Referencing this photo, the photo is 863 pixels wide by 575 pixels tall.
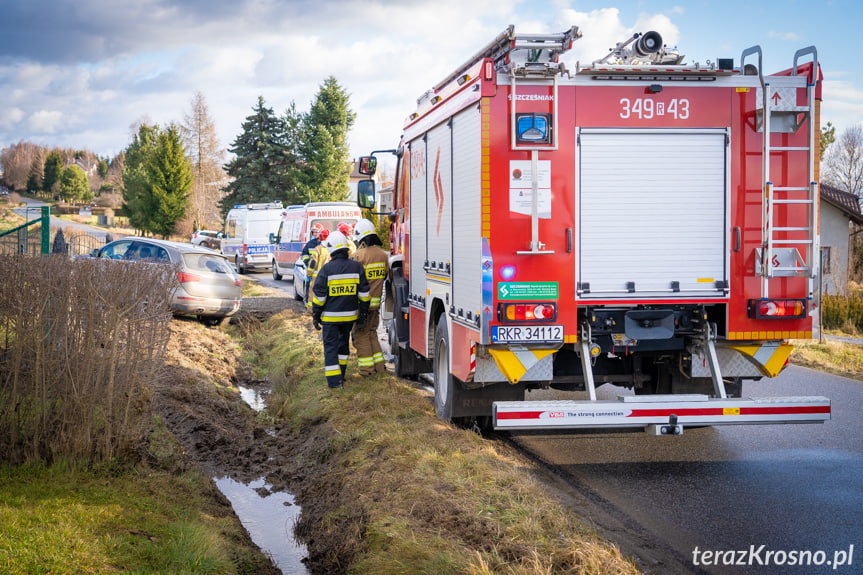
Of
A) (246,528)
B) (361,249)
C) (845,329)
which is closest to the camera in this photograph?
(246,528)

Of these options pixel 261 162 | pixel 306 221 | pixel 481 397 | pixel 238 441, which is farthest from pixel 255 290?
pixel 261 162

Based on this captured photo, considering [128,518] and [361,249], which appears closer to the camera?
[128,518]

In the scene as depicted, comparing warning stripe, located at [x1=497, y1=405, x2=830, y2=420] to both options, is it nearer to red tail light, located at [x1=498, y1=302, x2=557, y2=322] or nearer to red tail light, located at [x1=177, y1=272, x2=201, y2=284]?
red tail light, located at [x1=498, y1=302, x2=557, y2=322]

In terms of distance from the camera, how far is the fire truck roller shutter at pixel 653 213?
6.69m

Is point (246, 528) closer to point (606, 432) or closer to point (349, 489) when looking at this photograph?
point (349, 489)

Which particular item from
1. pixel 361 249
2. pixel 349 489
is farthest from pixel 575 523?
pixel 361 249

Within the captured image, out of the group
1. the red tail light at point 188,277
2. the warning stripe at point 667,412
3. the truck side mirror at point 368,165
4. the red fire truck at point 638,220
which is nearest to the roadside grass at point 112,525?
the warning stripe at point 667,412

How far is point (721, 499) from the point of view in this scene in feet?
19.6

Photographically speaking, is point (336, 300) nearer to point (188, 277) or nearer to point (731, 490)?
point (731, 490)

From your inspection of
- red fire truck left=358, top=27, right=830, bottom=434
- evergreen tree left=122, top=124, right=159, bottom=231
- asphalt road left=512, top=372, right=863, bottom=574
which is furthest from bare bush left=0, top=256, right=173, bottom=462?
evergreen tree left=122, top=124, right=159, bottom=231

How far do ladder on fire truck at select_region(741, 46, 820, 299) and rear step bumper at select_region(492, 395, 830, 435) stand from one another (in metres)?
1.04

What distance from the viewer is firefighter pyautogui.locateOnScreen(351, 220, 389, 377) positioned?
10.5 meters

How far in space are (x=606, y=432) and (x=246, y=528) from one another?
371 centimetres

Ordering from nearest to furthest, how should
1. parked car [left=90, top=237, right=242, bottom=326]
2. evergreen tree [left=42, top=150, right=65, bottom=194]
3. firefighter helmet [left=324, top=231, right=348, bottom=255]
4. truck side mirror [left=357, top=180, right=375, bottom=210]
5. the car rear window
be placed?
firefighter helmet [left=324, top=231, right=348, bottom=255] < truck side mirror [left=357, top=180, right=375, bottom=210] < parked car [left=90, top=237, right=242, bottom=326] < the car rear window < evergreen tree [left=42, top=150, right=65, bottom=194]
